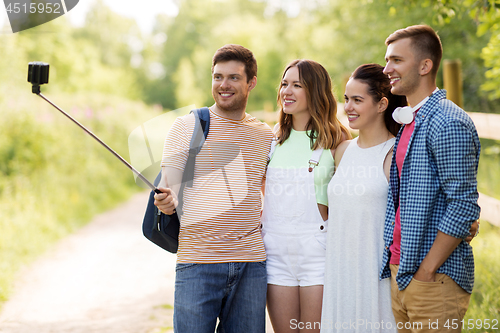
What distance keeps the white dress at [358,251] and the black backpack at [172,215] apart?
82 centimetres

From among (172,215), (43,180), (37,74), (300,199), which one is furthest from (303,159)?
(43,180)

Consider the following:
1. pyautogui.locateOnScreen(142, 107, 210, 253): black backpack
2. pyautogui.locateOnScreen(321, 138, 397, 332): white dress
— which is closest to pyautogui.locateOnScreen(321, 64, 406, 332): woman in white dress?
pyautogui.locateOnScreen(321, 138, 397, 332): white dress

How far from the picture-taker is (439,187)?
220 centimetres

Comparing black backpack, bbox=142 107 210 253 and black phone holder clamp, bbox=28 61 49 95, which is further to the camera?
black backpack, bbox=142 107 210 253

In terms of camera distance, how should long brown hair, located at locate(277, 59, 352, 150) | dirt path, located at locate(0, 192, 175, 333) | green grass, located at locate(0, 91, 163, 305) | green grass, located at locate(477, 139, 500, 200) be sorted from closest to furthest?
long brown hair, located at locate(277, 59, 352, 150) < dirt path, located at locate(0, 192, 175, 333) < green grass, located at locate(477, 139, 500, 200) < green grass, located at locate(0, 91, 163, 305)

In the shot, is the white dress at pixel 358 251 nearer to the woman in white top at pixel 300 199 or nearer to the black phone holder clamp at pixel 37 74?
the woman in white top at pixel 300 199

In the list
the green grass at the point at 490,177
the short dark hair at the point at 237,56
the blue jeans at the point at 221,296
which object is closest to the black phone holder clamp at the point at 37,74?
the short dark hair at the point at 237,56

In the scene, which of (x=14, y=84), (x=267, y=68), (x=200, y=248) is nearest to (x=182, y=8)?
(x=267, y=68)

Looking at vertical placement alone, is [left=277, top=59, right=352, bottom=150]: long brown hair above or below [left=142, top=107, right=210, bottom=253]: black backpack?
above

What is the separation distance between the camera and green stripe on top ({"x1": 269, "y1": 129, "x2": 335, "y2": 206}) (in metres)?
2.84

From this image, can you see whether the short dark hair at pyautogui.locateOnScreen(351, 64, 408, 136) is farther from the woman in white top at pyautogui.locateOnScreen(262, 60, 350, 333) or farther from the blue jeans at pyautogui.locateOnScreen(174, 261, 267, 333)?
the blue jeans at pyautogui.locateOnScreen(174, 261, 267, 333)

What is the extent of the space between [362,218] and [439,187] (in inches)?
21.6

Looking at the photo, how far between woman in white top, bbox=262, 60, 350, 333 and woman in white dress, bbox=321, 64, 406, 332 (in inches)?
3.6

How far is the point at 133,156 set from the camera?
2.73m
